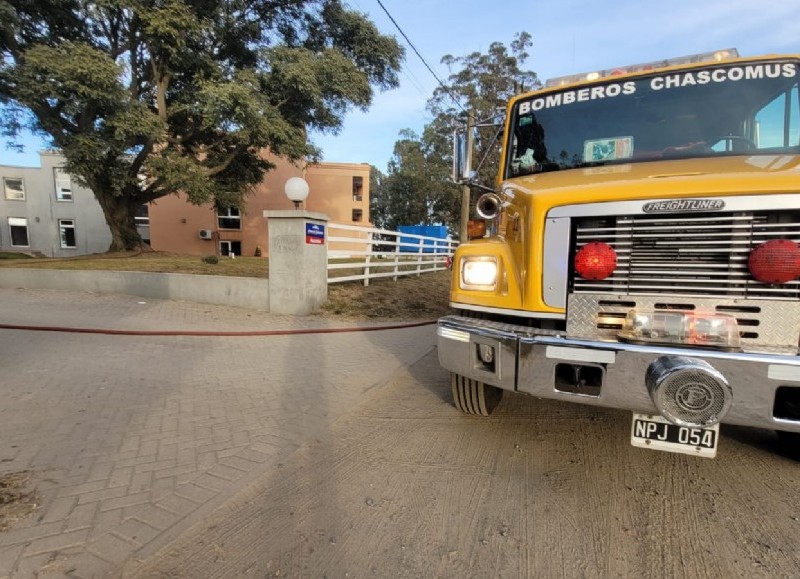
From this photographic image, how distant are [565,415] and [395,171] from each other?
138 ft

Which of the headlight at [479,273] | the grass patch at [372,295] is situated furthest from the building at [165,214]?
the headlight at [479,273]

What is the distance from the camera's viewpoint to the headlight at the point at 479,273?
10.5 feet

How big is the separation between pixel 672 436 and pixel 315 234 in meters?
6.83

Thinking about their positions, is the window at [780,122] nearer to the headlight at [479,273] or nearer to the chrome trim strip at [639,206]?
the chrome trim strip at [639,206]

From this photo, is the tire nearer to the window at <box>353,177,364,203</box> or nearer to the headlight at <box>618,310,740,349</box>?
the headlight at <box>618,310,740,349</box>

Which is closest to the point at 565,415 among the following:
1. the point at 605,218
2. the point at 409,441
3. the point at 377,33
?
the point at 409,441

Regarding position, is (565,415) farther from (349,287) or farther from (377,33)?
(377,33)

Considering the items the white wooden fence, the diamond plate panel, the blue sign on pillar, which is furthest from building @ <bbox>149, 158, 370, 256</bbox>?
the diamond plate panel

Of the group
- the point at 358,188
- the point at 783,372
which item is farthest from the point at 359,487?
the point at 358,188

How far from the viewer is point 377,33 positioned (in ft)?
57.3

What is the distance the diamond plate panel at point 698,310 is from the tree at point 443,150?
1389 centimetres

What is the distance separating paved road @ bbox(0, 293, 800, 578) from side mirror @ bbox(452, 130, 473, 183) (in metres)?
2.20

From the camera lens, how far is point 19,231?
1229 inches

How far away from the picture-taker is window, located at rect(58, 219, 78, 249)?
30641 millimetres
